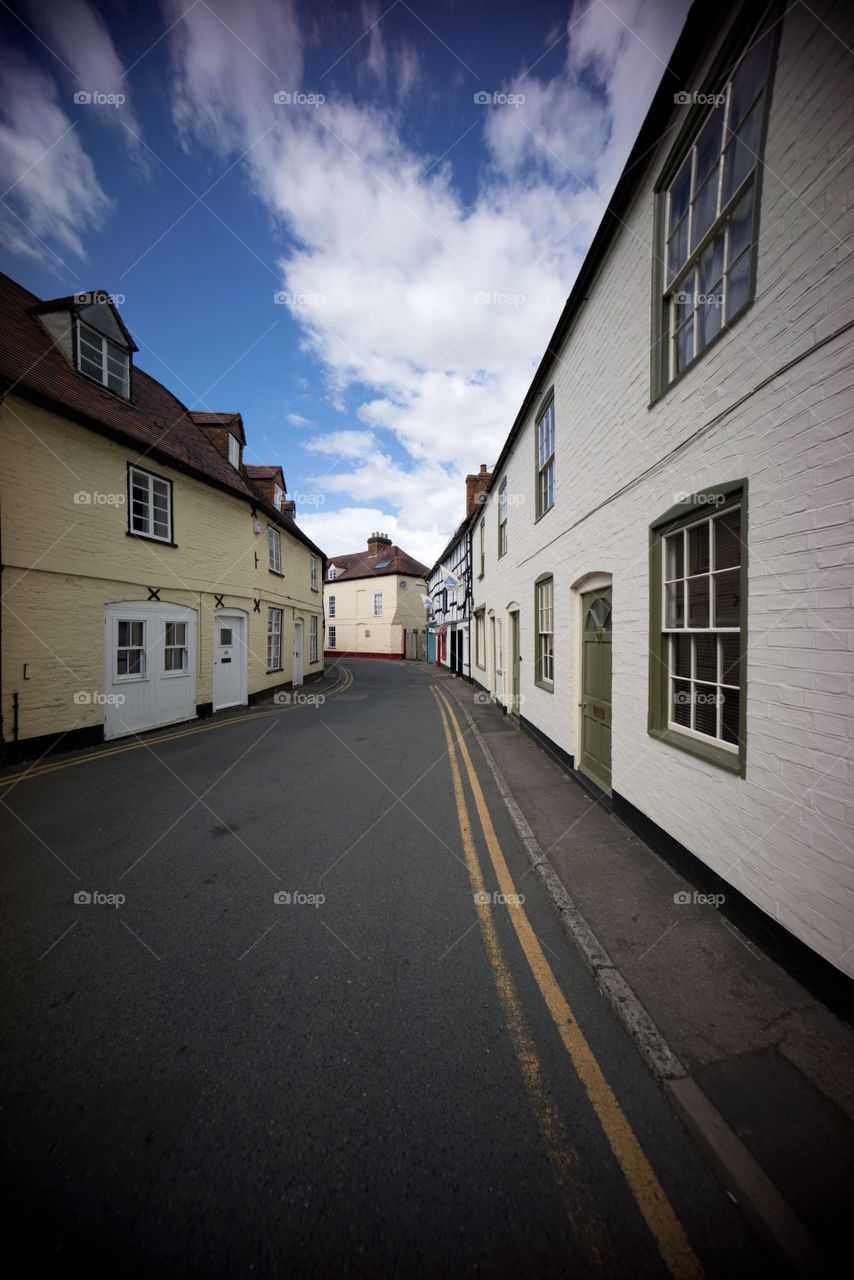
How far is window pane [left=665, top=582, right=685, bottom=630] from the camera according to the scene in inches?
161

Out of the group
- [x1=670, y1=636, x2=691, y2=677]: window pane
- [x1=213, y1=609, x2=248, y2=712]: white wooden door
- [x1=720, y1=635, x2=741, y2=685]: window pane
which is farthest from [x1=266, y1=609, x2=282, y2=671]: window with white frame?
[x1=720, y1=635, x2=741, y2=685]: window pane

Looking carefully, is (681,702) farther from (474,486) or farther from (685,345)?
(474,486)

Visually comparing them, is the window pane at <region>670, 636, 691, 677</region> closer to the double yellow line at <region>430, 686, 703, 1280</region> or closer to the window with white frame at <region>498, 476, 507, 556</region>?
the double yellow line at <region>430, 686, 703, 1280</region>

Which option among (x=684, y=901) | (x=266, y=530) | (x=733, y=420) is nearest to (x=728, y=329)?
(x=733, y=420)

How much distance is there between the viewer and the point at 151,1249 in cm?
155

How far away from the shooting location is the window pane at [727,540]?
3.40 meters

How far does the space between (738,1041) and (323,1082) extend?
82.9 inches

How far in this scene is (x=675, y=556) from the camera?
4.21 m

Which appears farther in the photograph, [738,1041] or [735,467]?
[735,467]

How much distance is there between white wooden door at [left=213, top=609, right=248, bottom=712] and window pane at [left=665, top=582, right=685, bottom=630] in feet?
35.2

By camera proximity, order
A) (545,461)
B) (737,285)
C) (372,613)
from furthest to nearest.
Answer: (372,613) < (545,461) < (737,285)

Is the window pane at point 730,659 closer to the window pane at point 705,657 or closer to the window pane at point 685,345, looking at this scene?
the window pane at point 705,657

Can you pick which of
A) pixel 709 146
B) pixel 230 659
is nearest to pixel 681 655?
pixel 709 146

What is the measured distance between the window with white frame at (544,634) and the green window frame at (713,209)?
162 inches
